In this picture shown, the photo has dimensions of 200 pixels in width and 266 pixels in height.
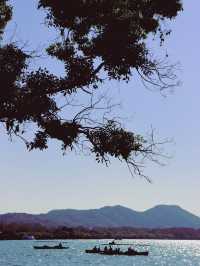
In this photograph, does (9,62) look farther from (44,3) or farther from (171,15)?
(171,15)

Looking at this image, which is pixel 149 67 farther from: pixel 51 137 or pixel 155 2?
pixel 51 137

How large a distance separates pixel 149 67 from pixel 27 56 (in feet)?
13.3

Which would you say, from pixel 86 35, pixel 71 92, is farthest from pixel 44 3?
pixel 71 92

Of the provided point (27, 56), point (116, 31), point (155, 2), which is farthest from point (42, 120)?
point (155, 2)

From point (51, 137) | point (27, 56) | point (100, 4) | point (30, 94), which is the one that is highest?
point (100, 4)

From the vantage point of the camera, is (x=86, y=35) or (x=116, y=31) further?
(x=86, y=35)

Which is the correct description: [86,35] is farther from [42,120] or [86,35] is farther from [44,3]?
[42,120]

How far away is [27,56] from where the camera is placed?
1822cm

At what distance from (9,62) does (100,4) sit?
139 inches

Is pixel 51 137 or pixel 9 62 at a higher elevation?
pixel 9 62

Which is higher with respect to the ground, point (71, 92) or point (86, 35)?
point (86, 35)

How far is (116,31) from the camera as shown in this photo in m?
17.6

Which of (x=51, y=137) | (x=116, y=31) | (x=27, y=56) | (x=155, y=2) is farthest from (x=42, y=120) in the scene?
(x=155, y=2)

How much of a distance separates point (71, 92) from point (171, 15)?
437 cm
